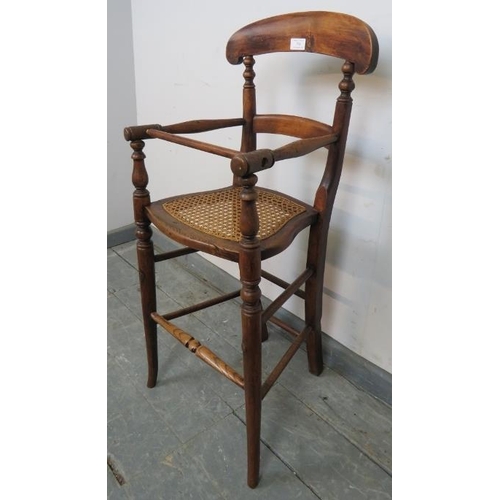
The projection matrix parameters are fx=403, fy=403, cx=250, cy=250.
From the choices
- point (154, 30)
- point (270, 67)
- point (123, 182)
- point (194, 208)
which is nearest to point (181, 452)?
point (194, 208)

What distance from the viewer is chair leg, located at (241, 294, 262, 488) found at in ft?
2.52

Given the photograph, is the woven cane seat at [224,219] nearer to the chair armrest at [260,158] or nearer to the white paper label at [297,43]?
the chair armrest at [260,158]

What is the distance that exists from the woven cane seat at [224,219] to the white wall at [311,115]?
0.18 metres

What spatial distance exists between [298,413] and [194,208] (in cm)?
60

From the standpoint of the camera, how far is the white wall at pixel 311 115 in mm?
958

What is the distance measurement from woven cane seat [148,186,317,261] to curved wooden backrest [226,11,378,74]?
33 cm

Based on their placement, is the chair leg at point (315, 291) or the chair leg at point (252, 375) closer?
the chair leg at point (252, 375)

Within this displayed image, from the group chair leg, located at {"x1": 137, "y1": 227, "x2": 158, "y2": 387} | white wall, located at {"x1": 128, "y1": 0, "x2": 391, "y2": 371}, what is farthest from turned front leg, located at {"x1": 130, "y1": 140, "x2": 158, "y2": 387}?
white wall, located at {"x1": 128, "y1": 0, "x2": 391, "y2": 371}

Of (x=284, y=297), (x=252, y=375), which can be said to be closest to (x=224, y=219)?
(x=284, y=297)

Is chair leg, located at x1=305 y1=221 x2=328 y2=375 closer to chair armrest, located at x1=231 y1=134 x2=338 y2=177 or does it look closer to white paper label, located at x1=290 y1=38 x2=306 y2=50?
chair armrest, located at x1=231 y1=134 x2=338 y2=177

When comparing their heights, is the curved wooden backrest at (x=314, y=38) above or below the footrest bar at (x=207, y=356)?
above

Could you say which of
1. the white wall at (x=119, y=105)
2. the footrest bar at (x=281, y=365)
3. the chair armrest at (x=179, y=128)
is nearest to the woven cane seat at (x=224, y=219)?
the chair armrest at (x=179, y=128)

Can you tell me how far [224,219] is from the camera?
2.96 ft

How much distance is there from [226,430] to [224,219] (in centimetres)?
53
